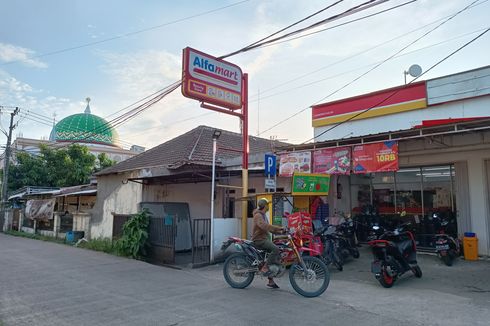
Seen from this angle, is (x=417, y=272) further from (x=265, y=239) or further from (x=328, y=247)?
(x=265, y=239)

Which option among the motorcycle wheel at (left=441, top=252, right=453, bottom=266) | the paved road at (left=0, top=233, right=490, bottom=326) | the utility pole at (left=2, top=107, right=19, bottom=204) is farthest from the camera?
the utility pole at (left=2, top=107, right=19, bottom=204)

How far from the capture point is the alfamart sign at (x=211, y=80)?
10039mm

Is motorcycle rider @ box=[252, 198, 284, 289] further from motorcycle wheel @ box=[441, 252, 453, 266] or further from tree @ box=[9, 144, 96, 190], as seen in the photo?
tree @ box=[9, 144, 96, 190]

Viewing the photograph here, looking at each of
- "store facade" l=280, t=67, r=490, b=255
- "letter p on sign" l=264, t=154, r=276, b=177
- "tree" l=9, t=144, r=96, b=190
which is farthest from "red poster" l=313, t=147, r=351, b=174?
"tree" l=9, t=144, r=96, b=190

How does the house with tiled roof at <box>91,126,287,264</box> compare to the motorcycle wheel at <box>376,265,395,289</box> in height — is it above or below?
above

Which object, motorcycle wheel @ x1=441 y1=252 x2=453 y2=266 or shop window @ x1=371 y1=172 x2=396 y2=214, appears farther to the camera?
shop window @ x1=371 y1=172 x2=396 y2=214

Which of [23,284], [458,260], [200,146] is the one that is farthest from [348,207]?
[23,284]

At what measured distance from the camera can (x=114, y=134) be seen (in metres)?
51.4

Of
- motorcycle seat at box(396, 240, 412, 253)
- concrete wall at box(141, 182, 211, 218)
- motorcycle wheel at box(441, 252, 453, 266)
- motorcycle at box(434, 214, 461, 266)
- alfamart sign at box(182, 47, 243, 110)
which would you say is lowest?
motorcycle wheel at box(441, 252, 453, 266)

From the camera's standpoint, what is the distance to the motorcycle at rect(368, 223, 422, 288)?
7.23 metres

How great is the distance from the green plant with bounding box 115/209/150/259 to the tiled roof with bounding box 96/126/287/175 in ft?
6.02

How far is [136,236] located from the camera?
11.2m

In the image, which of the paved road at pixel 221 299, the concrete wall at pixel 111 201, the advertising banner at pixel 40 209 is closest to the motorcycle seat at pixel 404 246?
the paved road at pixel 221 299

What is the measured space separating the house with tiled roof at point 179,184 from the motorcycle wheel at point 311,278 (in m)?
5.42
